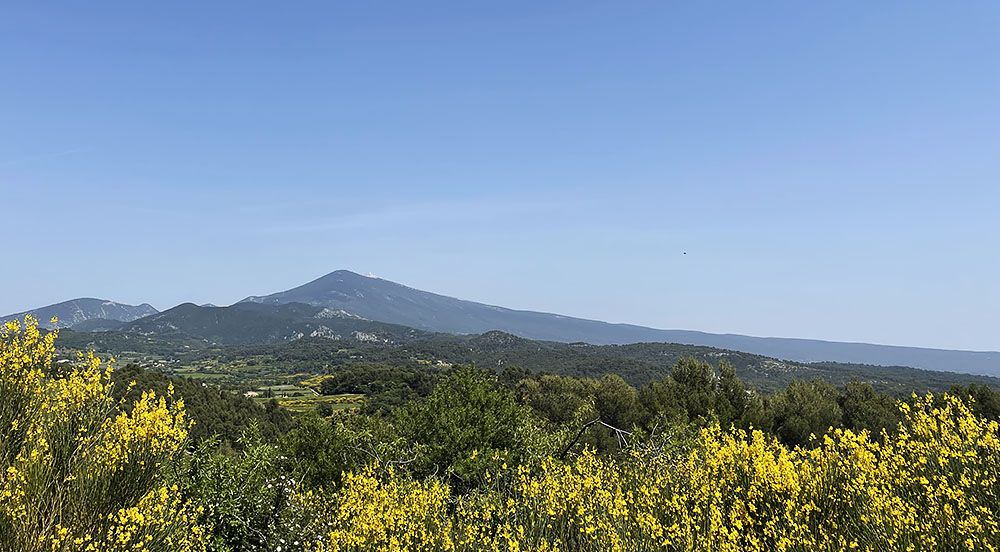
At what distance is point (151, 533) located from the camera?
737cm

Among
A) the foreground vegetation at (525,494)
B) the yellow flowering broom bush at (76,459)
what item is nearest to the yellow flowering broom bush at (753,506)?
the foreground vegetation at (525,494)

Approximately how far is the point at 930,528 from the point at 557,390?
265ft

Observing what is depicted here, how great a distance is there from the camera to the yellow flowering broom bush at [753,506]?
24.0 feet

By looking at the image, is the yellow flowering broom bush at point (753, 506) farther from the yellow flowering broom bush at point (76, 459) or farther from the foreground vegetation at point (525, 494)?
the yellow flowering broom bush at point (76, 459)

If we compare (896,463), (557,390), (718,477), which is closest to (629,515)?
(718,477)

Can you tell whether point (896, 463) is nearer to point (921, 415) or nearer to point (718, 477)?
point (921, 415)

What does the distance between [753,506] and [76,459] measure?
1031 centimetres

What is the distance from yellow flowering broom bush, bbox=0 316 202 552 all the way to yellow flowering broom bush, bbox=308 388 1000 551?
2695 millimetres

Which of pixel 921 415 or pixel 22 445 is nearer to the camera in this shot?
pixel 22 445

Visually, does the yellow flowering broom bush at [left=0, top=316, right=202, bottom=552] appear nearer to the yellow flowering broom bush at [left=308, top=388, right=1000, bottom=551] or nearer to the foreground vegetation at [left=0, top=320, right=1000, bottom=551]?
the foreground vegetation at [left=0, top=320, right=1000, bottom=551]

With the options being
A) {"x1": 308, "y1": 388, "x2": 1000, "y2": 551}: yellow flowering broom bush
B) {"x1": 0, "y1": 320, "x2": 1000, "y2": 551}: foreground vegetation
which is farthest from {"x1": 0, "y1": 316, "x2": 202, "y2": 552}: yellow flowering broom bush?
{"x1": 308, "y1": 388, "x2": 1000, "y2": 551}: yellow flowering broom bush

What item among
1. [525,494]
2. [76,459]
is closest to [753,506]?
[525,494]

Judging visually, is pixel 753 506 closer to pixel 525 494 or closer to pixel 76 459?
pixel 525 494

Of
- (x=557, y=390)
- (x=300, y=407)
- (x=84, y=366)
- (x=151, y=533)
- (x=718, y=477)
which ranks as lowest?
(x=300, y=407)
